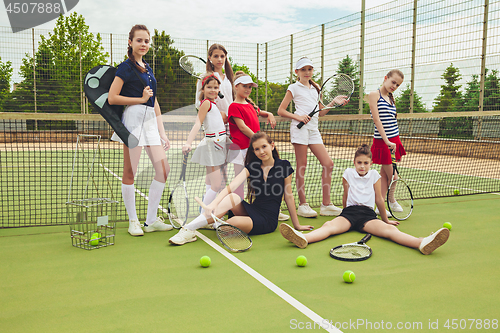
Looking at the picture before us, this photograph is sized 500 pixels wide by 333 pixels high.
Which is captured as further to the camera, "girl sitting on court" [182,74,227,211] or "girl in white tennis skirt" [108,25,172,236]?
"girl sitting on court" [182,74,227,211]

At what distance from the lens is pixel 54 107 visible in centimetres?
1286

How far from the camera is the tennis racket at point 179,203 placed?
11.6 ft

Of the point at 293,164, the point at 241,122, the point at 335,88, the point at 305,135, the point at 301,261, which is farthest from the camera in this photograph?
the point at 293,164

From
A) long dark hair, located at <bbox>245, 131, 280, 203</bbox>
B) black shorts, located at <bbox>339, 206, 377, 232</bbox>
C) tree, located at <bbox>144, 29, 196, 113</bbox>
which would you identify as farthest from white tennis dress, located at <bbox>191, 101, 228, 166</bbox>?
tree, located at <bbox>144, 29, 196, 113</bbox>

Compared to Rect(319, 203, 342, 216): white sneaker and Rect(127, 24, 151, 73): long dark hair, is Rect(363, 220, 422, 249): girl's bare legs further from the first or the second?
Rect(127, 24, 151, 73): long dark hair

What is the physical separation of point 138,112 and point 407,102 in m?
8.71

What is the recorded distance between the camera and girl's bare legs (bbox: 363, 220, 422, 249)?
10.2 ft

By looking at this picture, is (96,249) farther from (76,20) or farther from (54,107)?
(76,20)

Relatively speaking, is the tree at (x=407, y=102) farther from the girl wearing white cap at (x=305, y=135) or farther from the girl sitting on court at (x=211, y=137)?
the girl sitting on court at (x=211, y=137)

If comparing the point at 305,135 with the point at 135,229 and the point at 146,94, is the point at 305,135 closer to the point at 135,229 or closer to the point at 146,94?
the point at 146,94

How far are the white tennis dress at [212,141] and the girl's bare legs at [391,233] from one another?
1447 mm

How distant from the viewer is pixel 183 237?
3322mm

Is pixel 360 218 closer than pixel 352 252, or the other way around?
A: pixel 352 252

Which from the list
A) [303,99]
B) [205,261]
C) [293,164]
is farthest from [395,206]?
[293,164]
